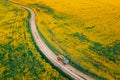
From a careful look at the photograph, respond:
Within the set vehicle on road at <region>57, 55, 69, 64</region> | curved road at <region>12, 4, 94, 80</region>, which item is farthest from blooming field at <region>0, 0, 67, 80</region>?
vehicle on road at <region>57, 55, 69, 64</region>

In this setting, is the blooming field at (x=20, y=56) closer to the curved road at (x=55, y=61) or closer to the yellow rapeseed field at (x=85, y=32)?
the curved road at (x=55, y=61)

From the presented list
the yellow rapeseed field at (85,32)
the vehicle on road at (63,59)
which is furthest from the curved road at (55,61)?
the yellow rapeseed field at (85,32)

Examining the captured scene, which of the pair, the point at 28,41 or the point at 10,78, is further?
the point at 28,41

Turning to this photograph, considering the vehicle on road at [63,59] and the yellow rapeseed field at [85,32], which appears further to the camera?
the yellow rapeseed field at [85,32]

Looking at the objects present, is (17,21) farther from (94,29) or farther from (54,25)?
(94,29)

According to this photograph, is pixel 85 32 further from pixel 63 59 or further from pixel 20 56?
pixel 20 56

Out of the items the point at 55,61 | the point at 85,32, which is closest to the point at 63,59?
the point at 55,61

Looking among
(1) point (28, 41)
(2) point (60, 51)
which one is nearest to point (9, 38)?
(1) point (28, 41)
